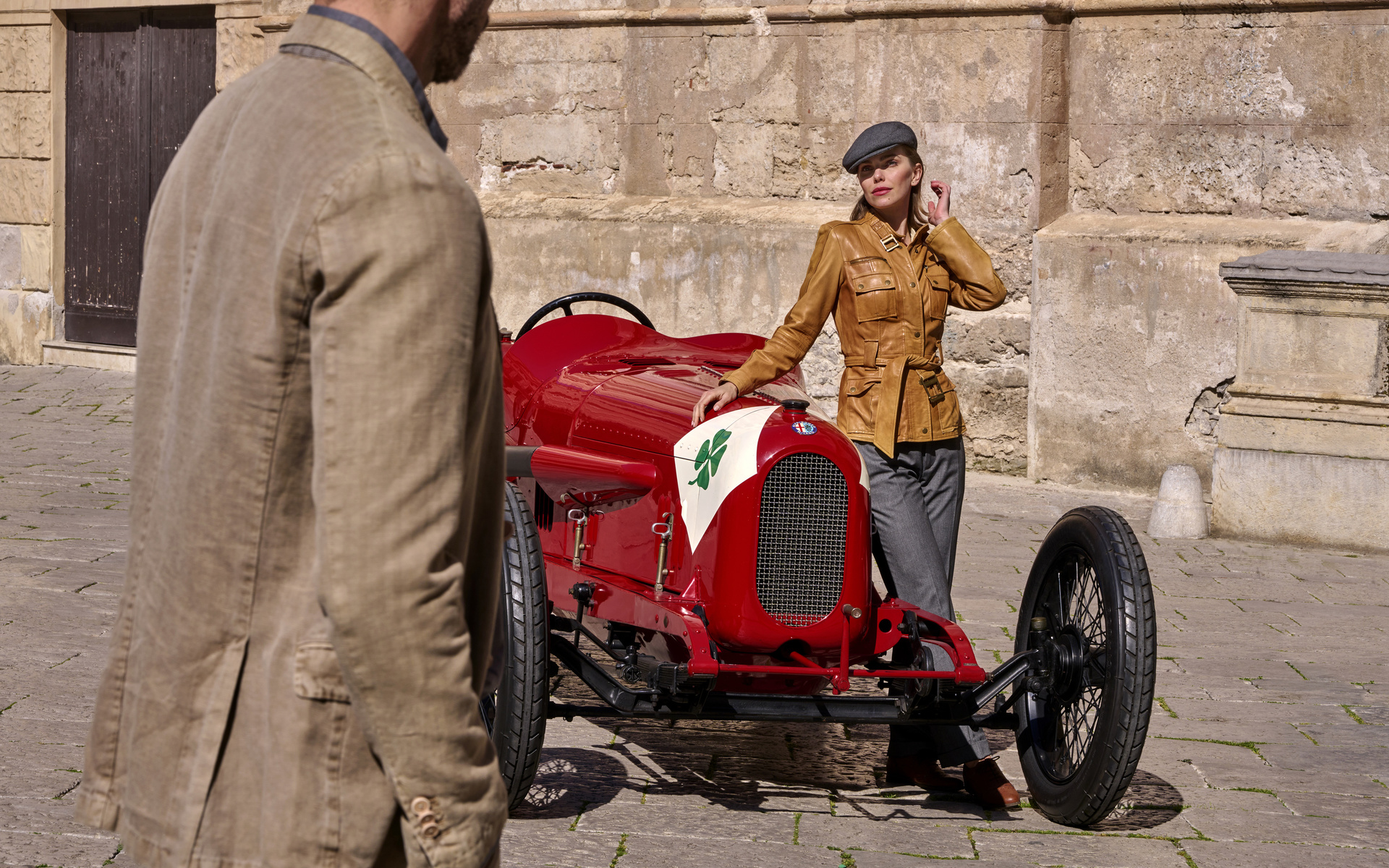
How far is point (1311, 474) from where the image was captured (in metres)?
7.83

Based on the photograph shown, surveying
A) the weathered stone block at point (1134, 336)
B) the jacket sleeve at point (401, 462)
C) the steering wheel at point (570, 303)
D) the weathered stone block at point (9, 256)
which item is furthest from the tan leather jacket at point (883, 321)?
the weathered stone block at point (9, 256)

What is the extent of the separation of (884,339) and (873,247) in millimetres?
271

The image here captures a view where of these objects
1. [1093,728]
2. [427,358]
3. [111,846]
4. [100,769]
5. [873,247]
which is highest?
[873,247]

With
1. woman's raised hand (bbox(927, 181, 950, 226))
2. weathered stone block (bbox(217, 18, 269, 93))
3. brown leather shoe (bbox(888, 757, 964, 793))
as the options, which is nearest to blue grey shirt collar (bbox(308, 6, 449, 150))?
woman's raised hand (bbox(927, 181, 950, 226))

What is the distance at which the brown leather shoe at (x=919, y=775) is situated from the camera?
4367 millimetres

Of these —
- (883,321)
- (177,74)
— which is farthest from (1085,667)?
(177,74)

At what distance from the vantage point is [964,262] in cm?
450

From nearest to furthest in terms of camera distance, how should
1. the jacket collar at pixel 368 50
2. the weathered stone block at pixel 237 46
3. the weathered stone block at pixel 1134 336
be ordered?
the jacket collar at pixel 368 50, the weathered stone block at pixel 1134 336, the weathered stone block at pixel 237 46

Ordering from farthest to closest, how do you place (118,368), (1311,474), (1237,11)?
(118,368) → (1237,11) → (1311,474)

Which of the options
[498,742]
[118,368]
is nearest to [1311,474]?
[498,742]

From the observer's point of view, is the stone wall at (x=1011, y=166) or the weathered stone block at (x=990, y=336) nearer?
the stone wall at (x=1011, y=166)

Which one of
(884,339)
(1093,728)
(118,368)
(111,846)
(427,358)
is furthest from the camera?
(118,368)

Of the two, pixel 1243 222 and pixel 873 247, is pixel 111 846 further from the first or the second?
pixel 1243 222

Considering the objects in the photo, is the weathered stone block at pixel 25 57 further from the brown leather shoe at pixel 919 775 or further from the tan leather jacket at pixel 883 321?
the brown leather shoe at pixel 919 775
